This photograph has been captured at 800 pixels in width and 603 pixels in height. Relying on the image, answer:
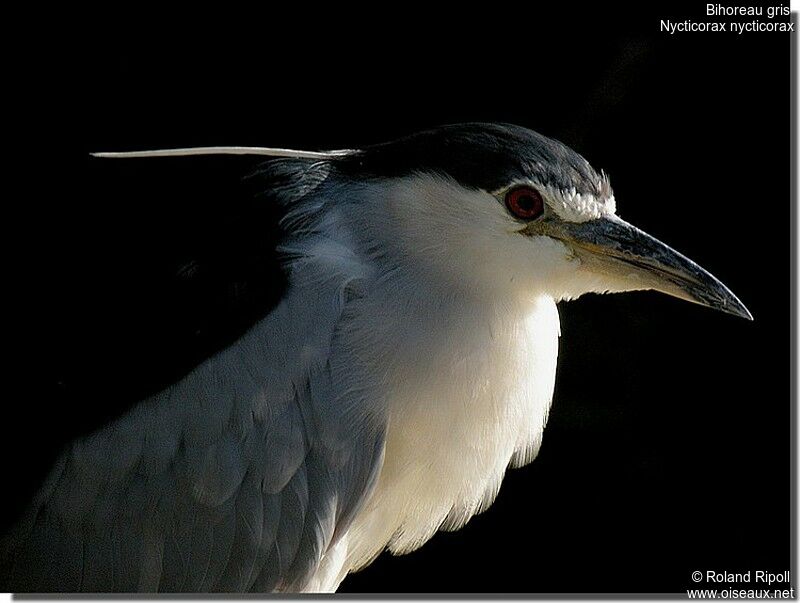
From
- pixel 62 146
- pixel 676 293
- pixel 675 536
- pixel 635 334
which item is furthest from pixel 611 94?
pixel 62 146

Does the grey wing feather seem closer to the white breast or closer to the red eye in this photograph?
the white breast

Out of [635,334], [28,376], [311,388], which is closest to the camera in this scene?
[311,388]

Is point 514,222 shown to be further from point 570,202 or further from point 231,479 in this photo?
point 231,479

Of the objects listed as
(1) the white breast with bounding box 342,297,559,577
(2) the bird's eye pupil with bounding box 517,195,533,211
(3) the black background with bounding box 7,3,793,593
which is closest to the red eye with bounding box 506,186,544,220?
(2) the bird's eye pupil with bounding box 517,195,533,211

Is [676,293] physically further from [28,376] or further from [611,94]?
[28,376]

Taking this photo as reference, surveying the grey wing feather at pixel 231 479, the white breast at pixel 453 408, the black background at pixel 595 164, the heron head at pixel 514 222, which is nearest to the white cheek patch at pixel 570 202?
the heron head at pixel 514 222

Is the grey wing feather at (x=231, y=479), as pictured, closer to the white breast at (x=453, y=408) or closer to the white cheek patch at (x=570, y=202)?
the white breast at (x=453, y=408)

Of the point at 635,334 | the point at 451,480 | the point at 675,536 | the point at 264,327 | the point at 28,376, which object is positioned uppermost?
the point at 264,327
